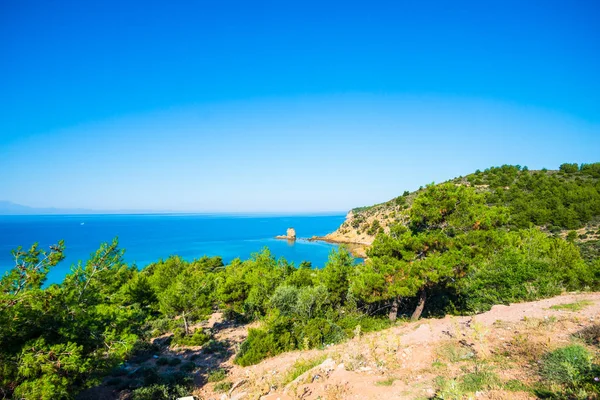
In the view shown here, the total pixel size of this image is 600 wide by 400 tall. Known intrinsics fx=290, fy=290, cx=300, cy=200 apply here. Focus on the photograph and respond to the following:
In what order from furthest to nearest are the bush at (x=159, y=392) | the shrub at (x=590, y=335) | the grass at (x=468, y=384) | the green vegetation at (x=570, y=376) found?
the bush at (x=159, y=392), the shrub at (x=590, y=335), the grass at (x=468, y=384), the green vegetation at (x=570, y=376)

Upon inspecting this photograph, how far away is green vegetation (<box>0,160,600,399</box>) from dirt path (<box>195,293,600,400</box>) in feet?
1.76

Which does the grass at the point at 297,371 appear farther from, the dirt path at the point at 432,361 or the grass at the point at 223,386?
the grass at the point at 223,386

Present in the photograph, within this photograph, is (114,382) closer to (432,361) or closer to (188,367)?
(188,367)

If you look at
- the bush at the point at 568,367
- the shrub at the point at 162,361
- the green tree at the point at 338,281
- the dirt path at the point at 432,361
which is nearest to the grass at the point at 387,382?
the dirt path at the point at 432,361

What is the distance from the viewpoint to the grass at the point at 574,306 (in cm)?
1083

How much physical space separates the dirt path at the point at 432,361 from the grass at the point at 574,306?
47mm

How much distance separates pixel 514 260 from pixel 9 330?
20.6 metres

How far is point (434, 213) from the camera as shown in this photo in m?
15.8

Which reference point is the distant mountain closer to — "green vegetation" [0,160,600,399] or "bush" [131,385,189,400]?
"green vegetation" [0,160,600,399]

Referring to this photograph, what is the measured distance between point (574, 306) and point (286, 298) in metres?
14.7

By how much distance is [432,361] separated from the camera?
7875 mm

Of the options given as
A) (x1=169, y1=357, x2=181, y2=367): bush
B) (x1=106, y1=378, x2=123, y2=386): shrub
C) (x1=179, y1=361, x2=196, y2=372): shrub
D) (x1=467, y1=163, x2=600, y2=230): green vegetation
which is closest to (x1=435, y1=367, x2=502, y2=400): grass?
(x1=179, y1=361, x2=196, y2=372): shrub

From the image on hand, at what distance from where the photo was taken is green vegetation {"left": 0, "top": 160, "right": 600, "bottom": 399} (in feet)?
27.3

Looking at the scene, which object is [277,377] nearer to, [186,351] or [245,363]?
[245,363]
